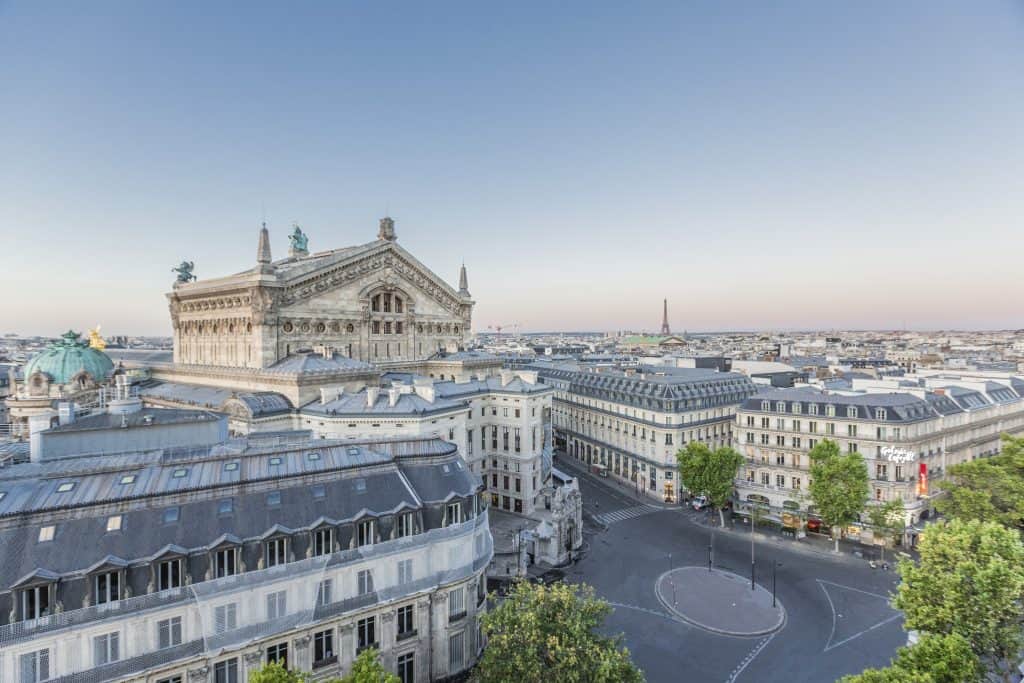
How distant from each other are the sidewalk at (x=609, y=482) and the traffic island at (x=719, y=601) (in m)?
20.0

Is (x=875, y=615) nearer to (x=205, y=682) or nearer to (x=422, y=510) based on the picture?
(x=422, y=510)

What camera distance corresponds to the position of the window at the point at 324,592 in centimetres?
2734

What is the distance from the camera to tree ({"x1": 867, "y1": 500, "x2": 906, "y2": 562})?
178 feet

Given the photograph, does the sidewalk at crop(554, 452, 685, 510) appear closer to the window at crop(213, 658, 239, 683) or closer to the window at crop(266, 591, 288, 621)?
the window at crop(266, 591, 288, 621)

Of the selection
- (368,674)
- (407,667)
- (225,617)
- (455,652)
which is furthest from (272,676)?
(455,652)

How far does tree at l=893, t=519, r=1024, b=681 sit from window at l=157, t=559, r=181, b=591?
119 feet

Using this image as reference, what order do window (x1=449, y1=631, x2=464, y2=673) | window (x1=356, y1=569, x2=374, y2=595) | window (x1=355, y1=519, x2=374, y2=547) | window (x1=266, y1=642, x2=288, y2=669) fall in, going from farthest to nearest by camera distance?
window (x1=449, y1=631, x2=464, y2=673) → window (x1=355, y1=519, x2=374, y2=547) → window (x1=356, y1=569, x2=374, y2=595) → window (x1=266, y1=642, x2=288, y2=669)

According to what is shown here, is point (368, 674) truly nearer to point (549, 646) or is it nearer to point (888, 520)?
point (549, 646)

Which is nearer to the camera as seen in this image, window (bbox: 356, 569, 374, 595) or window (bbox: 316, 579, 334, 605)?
window (bbox: 316, 579, 334, 605)

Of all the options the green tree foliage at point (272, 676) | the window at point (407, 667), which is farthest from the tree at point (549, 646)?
the green tree foliage at point (272, 676)

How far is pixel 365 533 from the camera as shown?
29125 mm

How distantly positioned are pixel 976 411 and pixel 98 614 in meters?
85.4

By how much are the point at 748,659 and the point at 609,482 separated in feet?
144

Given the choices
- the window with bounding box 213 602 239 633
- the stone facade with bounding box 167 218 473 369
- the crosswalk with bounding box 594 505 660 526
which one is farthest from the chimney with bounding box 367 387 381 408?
the crosswalk with bounding box 594 505 660 526
